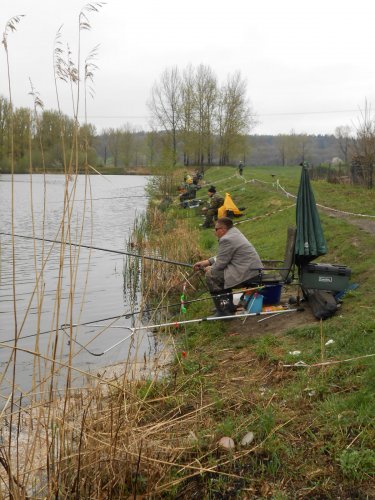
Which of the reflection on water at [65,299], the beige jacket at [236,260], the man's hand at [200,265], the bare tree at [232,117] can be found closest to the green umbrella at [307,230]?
the beige jacket at [236,260]

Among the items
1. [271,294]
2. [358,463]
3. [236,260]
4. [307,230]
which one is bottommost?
[358,463]

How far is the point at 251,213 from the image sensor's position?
714 inches

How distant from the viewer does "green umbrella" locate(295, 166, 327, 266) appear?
6.74 m

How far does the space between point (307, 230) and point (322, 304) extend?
938 millimetres

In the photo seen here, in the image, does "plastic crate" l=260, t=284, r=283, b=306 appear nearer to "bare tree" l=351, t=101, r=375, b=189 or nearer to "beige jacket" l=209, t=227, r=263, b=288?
"beige jacket" l=209, t=227, r=263, b=288

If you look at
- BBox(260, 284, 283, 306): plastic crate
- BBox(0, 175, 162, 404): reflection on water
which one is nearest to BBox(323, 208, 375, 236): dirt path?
BBox(260, 284, 283, 306): plastic crate

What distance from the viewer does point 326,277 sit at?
664cm

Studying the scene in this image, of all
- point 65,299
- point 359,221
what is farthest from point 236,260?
point 359,221

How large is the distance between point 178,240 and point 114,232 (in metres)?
8.63

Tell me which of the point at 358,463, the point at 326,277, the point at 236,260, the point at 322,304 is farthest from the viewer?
the point at 236,260

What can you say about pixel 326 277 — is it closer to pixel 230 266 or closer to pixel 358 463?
pixel 230 266

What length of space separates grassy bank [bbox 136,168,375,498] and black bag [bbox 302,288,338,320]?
10 cm

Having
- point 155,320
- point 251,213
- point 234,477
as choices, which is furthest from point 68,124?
point 251,213

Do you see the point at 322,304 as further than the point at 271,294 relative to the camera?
No
